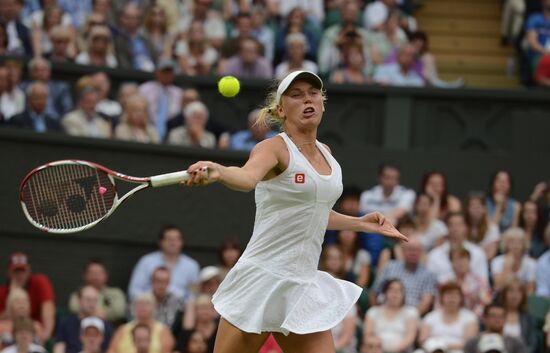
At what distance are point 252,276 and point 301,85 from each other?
3.29 feet

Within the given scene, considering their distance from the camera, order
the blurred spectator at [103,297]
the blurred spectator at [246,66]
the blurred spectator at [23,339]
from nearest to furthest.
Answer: the blurred spectator at [23,339]
the blurred spectator at [103,297]
the blurred spectator at [246,66]

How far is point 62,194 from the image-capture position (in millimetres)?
→ 7168

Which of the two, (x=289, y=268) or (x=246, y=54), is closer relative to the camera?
(x=289, y=268)

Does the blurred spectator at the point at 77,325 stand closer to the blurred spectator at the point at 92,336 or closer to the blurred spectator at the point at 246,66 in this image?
the blurred spectator at the point at 92,336

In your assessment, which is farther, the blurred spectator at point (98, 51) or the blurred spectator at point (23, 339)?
the blurred spectator at point (98, 51)

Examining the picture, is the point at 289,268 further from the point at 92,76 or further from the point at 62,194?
the point at 92,76

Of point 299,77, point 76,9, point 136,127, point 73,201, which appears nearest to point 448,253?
point 136,127

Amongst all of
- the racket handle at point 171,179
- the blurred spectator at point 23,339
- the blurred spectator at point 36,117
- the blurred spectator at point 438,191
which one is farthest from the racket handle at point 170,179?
the blurred spectator at point 438,191

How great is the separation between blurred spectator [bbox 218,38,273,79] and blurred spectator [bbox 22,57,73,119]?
1.65m

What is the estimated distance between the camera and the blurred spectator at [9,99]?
1327 centimetres

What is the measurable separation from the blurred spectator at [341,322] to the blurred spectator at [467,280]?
3.21 feet

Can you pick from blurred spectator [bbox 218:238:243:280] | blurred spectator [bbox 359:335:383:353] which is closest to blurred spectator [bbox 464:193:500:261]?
blurred spectator [bbox 359:335:383:353]

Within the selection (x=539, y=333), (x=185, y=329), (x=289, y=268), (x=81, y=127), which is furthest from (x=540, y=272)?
(x=289, y=268)

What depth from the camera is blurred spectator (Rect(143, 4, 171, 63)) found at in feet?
47.7
